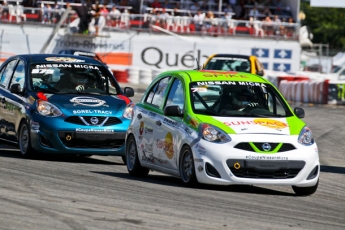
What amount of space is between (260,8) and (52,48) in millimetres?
10466

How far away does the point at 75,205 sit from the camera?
26.0ft

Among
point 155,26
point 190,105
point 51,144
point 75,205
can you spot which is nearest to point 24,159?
point 51,144

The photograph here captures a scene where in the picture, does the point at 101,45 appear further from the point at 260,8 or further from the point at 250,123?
the point at 250,123

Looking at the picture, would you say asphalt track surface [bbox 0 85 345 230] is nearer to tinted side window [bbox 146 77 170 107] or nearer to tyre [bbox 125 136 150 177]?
tyre [bbox 125 136 150 177]

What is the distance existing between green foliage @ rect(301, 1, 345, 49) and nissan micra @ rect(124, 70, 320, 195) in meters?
73.2

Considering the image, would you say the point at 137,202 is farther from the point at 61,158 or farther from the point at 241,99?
the point at 61,158

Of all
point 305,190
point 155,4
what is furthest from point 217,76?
point 155,4

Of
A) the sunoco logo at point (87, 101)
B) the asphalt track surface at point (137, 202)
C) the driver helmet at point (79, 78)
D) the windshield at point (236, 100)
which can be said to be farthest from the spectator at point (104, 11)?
the windshield at point (236, 100)

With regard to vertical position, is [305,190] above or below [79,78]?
below

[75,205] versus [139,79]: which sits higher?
[75,205]

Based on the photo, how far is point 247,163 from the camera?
950cm

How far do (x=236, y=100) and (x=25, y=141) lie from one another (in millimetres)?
3664

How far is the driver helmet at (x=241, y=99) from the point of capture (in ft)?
34.1

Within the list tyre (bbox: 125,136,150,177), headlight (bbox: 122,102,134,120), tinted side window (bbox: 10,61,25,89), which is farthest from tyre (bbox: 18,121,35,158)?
tyre (bbox: 125,136,150,177)
